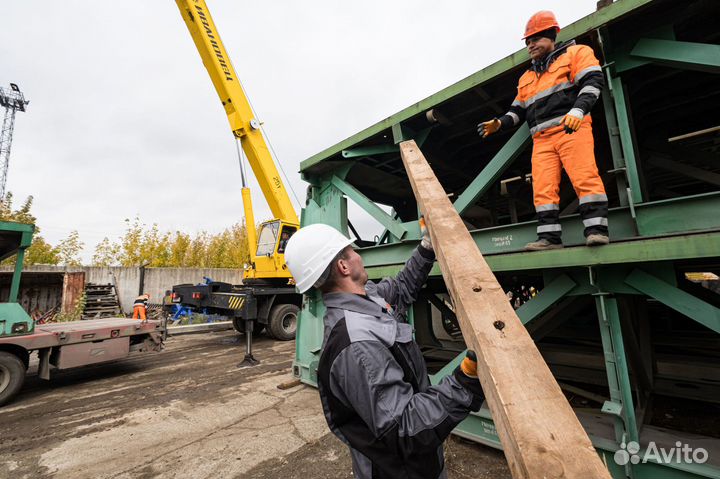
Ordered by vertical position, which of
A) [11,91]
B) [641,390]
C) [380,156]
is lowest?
[641,390]

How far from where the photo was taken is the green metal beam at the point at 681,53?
6.44 ft

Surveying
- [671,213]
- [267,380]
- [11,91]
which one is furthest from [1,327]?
[11,91]

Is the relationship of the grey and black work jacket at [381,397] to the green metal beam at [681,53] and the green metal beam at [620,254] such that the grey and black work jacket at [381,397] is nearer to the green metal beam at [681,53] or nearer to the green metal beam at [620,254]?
the green metal beam at [620,254]

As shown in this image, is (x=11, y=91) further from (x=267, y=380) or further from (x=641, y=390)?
(x=641, y=390)

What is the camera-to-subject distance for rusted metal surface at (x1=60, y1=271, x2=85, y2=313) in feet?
39.1

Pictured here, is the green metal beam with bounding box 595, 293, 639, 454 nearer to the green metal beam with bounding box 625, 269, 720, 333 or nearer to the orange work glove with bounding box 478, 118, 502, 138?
the green metal beam with bounding box 625, 269, 720, 333

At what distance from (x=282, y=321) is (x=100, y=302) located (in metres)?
9.45

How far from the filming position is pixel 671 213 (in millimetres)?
2039

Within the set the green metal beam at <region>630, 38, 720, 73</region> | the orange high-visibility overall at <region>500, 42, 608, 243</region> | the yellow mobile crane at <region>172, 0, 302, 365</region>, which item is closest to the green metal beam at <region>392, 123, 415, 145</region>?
the orange high-visibility overall at <region>500, 42, 608, 243</region>

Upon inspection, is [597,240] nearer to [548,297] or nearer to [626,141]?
[548,297]

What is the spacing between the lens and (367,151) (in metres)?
3.80

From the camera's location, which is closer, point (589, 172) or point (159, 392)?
point (589, 172)

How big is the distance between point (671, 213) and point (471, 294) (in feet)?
6.21

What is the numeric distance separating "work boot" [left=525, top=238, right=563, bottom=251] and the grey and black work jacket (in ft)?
4.88
